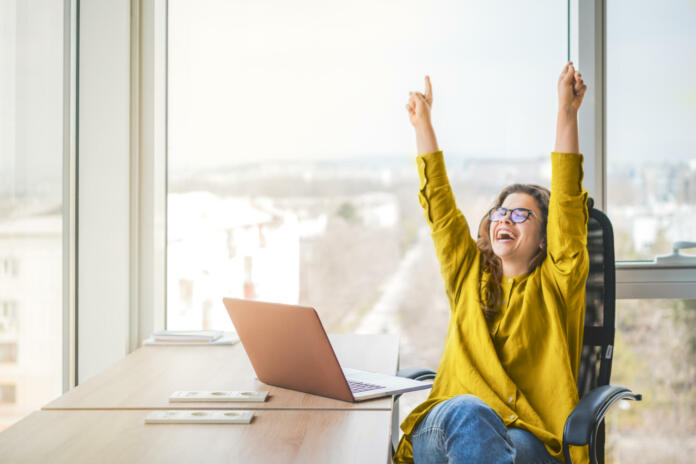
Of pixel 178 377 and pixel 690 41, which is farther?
pixel 690 41

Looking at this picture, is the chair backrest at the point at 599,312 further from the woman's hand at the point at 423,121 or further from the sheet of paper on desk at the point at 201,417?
the sheet of paper on desk at the point at 201,417

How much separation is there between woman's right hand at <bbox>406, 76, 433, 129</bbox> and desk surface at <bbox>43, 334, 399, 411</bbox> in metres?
0.76

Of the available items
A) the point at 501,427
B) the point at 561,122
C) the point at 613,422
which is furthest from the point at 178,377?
the point at 613,422

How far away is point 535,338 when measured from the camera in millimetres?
2090

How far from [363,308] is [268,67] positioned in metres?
1.07

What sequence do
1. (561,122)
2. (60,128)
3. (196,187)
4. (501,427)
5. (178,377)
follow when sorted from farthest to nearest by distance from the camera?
(196,187), (60,128), (561,122), (178,377), (501,427)

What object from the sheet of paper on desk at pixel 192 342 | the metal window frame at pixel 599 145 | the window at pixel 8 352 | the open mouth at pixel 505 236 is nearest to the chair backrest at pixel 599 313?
the open mouth at pixel 505 236

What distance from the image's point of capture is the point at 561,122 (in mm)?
2189

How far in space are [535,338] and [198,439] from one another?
1077 mm

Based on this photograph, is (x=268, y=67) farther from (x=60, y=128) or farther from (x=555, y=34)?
(x=555, y=34)

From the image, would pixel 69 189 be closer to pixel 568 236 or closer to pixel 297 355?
pixel 297 355

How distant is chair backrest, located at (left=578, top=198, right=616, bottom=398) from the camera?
2174mm

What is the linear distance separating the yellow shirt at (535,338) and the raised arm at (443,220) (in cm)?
8

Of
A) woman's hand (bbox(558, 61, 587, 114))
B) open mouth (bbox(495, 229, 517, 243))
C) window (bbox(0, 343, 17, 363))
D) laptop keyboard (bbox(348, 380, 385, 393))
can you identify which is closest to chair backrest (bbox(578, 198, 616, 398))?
open mouth (bbox(495, 229, 517, 243))
